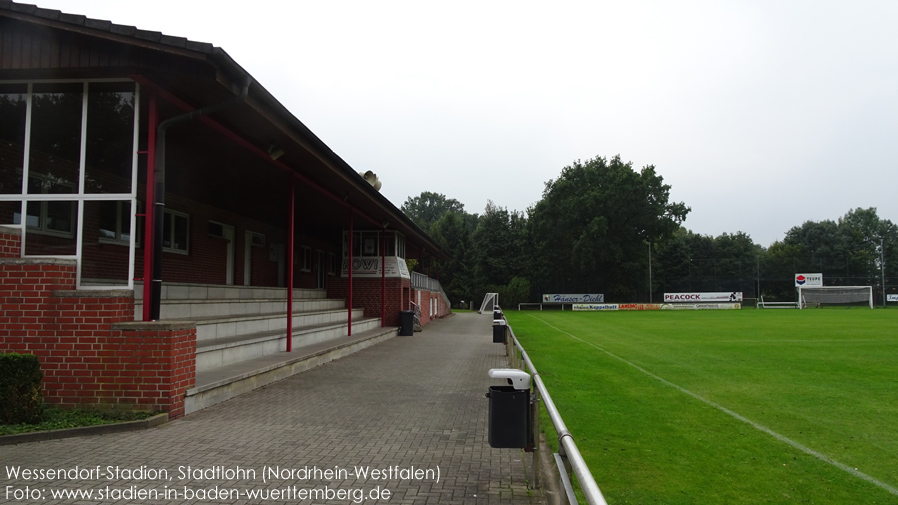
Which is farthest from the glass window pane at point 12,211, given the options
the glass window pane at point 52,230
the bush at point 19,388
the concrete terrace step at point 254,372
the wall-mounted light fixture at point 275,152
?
the wall-mounted light fixture at point 275,152

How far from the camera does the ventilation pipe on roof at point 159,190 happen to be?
6922mm

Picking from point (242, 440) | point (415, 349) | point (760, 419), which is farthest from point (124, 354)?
point (415, 349)

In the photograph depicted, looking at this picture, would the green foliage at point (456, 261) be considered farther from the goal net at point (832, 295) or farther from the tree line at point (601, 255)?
the goal net at point (832, 295)

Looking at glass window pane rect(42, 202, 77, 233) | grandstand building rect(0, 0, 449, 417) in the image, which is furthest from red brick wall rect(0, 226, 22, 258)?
glass window pane rect(42, 202, 77, 233)

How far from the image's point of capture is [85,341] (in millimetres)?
6672

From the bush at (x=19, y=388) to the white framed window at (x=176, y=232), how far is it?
23.4ft

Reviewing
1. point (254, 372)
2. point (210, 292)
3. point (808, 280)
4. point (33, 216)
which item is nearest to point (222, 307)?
point (210, 292)

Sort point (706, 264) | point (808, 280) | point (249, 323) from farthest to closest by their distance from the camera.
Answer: point (706, 264)
point (808, 280)
point (249, 323)

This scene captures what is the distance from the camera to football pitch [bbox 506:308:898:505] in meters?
5.24

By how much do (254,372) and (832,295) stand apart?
68.1 m

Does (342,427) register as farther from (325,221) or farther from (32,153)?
(325,221)

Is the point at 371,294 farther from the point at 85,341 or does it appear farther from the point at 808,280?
the point at 808,280

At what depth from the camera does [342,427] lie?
6641 millimetres

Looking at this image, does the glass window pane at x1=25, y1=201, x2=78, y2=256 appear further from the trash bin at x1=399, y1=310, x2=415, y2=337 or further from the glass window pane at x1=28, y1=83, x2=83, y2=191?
the trash bin at x1=399, y1=310, x2=415, y2=337
